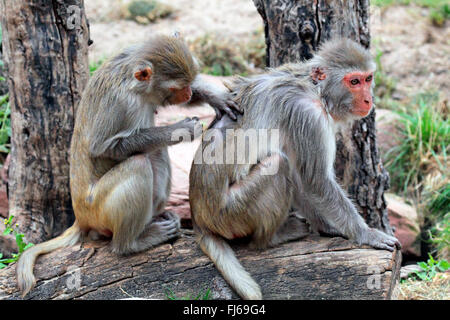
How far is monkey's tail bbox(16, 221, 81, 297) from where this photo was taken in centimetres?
507

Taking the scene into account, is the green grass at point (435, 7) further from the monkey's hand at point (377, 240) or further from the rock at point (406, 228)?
the monkey's hand at point (377, 240)

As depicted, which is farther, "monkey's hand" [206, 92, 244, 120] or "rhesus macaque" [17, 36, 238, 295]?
"monkey's hand" [206, 92, 244, 120]

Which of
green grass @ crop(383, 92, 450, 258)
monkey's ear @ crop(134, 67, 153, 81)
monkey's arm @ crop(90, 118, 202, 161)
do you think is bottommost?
green grass @ crop(383, 92, 450, 258)

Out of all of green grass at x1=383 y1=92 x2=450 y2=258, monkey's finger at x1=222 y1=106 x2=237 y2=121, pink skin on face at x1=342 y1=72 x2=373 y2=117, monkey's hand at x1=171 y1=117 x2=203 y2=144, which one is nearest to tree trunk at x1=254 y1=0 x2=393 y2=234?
pink skin on face at x1=342 y1=72 x2=373 y2=117

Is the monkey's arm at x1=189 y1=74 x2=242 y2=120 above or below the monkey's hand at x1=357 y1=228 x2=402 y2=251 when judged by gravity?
Answer: above

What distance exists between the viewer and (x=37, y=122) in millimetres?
6449

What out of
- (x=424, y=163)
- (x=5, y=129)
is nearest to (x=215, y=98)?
(x=5, y=129)

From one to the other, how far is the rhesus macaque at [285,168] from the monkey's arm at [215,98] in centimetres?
8

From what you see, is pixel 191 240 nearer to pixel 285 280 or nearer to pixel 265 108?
pixel 285 280

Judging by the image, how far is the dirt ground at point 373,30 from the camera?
37.6 ft

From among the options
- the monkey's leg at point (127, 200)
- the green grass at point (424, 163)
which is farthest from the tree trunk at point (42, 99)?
the green grass at point (424, 163)

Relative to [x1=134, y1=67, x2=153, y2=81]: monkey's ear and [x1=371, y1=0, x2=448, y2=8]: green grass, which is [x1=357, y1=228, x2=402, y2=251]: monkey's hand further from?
[x1=371, y1=0, x2=448, y2=8]: green grass
